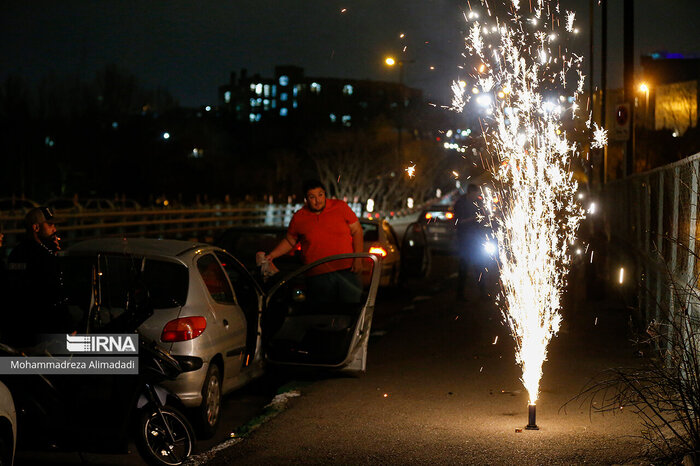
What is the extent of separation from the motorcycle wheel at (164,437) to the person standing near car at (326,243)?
311 cm

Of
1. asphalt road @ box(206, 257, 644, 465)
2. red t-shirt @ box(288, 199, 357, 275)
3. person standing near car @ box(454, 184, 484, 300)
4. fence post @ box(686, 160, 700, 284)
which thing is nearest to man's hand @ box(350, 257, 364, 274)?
red t-shirt @ box(288, 199, 357, 275)

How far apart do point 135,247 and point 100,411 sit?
187 centimetres

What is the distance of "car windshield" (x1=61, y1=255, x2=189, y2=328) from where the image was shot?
6.97 m

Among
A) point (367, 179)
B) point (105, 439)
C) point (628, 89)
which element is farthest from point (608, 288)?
point (367, 179)

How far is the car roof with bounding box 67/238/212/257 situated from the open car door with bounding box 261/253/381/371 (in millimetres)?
1347

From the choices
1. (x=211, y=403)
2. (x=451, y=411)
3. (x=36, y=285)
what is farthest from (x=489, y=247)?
(x=36, y=285)

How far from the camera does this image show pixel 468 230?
16.1 meters

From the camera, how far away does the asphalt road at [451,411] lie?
6.34 meters

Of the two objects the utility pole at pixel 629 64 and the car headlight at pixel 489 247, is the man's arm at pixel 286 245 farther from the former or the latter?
the utility pole at pixel 629 64

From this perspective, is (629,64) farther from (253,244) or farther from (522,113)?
(253,244)

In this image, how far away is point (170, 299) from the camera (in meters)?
7.16

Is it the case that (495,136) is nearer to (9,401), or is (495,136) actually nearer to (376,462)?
(376,462)

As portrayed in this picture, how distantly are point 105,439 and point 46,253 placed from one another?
2.64 meters

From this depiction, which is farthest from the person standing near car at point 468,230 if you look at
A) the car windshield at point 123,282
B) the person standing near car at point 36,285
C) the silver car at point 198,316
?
the car windshield at point 123,282
